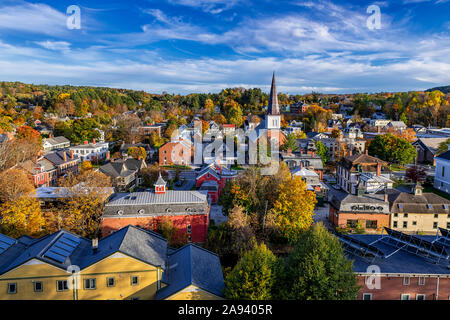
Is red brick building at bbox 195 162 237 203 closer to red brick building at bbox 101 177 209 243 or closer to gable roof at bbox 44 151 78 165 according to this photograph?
red brick building at bbox 101 177 209 243

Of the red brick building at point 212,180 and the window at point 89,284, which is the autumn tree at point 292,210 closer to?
the red brick building at point 212,180

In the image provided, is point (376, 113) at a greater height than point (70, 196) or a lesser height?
greater

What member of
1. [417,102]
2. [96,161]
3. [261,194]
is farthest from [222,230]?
[417,102]

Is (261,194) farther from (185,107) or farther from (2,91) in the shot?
(2,91)

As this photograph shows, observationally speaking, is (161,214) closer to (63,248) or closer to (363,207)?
(63,248)

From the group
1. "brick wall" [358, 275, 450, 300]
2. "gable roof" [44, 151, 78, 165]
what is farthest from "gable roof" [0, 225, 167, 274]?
"gable roof" [44, 151, 78, 165]
